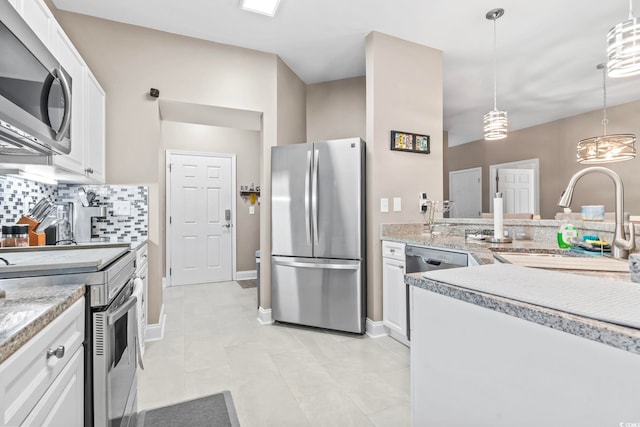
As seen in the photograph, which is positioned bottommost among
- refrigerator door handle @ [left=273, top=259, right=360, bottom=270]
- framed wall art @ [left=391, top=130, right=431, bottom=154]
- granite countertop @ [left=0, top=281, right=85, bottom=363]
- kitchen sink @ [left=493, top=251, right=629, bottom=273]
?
refrigerator door handle @ [left=273, top=259, right=360, bottom=270]

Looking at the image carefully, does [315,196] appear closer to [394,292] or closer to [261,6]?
[394,292]

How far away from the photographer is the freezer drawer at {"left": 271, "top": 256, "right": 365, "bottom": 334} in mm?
2799

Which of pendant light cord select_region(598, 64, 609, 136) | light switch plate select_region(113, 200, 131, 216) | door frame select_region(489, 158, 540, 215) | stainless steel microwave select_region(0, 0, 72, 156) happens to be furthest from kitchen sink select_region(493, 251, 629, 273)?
door frame select_region(489, 158, 540, 215)

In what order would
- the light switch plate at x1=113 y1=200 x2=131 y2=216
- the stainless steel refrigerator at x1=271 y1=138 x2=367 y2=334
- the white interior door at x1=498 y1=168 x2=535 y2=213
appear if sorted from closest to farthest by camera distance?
the light switch plate at x1=113 y1=200 x2=131 y2=216
the stainless steel refrigerator at x1=271 y1=138 x2=367 y2=334
the white interior door at x1=498 y1=168 x2=535 y2=213

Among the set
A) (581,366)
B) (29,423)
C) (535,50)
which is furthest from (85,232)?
(535,50)

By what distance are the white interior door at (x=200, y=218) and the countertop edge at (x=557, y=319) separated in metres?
4.55

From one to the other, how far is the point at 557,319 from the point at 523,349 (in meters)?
0.10

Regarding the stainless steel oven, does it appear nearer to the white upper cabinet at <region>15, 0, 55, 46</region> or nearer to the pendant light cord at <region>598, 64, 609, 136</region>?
the white upper cabinet at <region>15, 0, 55, 46</region>

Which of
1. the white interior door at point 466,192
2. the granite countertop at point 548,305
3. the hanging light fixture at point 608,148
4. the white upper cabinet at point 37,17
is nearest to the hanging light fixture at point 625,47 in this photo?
the granite countertop at point 548,305

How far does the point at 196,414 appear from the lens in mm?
1744

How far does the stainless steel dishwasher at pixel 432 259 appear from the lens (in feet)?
6.80

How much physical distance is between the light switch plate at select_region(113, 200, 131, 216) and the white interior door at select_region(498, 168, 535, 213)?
6452mm

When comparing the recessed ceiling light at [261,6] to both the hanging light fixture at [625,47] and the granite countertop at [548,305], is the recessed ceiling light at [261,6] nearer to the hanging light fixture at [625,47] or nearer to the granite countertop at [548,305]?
the hanging light fixture at [625,47]

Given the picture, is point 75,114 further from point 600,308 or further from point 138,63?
point 600,308
